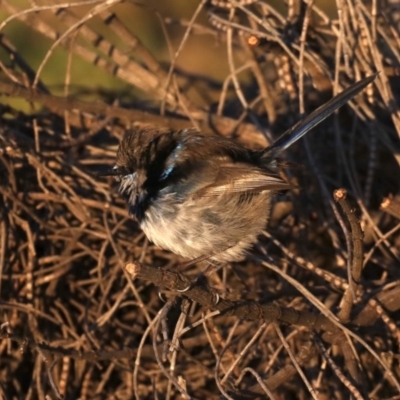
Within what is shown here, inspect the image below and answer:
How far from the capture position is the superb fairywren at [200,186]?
3.55 meters

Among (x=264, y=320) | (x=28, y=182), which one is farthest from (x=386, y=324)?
(x=28, y=182)

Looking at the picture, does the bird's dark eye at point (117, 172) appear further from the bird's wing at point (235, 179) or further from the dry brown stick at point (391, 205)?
the dry brown stick at point (391, 205)

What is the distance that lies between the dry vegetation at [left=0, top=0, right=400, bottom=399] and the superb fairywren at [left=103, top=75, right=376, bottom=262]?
25 cm

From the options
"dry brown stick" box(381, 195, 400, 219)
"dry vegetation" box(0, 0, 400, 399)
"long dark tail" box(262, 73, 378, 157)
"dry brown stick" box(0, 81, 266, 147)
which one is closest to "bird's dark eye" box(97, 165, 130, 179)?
"dry vegetation" box(0, 0, 400, 399)

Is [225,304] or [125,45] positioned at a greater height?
[225,304]

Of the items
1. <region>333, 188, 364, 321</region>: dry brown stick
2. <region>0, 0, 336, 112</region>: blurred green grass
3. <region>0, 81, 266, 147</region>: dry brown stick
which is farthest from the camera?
<region>0, 0, 336, 112</region>: blurred green grass

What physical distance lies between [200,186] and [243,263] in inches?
31.1

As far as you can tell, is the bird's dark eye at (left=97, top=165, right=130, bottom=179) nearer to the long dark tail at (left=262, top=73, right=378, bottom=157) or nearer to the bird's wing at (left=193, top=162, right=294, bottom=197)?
the bird's wing at (left=193, top=162, right=294, bottom=197)

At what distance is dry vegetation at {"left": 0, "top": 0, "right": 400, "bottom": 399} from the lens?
3783 millimetres

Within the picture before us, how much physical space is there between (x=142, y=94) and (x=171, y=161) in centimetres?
418

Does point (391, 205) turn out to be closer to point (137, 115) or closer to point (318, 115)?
point (318, 115)

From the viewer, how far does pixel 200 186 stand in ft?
11.8

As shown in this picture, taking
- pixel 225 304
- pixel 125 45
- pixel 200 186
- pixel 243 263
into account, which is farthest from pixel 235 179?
pixel 125 45

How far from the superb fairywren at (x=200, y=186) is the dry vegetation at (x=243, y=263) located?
251 millimetres
